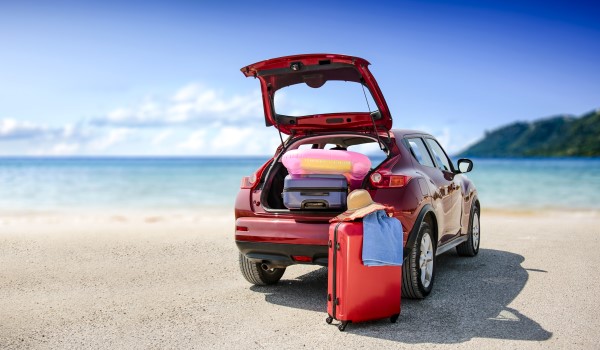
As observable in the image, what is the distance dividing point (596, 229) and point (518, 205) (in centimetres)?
1063

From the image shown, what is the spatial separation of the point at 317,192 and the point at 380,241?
0.92 meters

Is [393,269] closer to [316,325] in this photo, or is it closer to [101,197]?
[316,325]

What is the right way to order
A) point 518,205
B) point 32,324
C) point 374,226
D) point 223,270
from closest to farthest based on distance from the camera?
point 374,226 → point 32,324 → point 223,270 → point 518,205

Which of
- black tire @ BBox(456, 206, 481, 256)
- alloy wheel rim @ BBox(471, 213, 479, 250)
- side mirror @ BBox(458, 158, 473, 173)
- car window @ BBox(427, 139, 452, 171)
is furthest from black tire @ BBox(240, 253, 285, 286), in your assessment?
alloy wheel rim @ BBox(471, 213, 479, 250)

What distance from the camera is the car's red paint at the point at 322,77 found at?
5.74 meters

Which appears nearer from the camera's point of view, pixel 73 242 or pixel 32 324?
pixel 32 324

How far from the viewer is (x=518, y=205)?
21938 millimetres

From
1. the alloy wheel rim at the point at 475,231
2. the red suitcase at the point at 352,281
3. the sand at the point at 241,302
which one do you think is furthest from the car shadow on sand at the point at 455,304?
the alloy wheel rim at the point at 475,231

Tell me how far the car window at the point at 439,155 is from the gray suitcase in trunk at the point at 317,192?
1.94 m

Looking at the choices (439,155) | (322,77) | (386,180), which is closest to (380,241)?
(386,180)

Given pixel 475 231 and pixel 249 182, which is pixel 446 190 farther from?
pixel 249 182

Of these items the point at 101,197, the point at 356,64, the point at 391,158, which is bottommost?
the point at 101,197

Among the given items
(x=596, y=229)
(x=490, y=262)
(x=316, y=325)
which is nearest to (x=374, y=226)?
(x=316, y=325)

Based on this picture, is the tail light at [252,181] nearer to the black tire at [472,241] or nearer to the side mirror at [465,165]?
the side mirror at [465,165]
